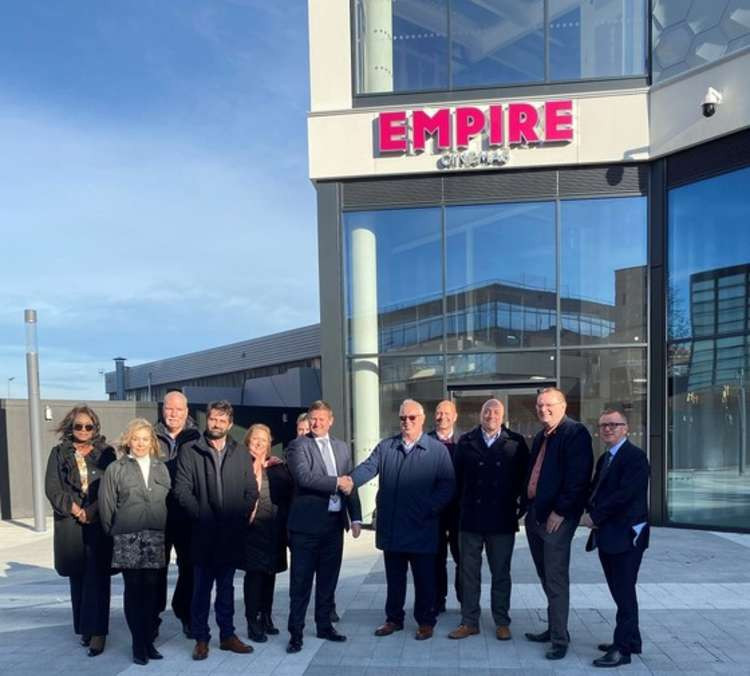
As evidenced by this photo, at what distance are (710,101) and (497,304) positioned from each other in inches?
158

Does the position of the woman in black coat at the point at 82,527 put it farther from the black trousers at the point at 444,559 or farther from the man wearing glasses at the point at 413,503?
the black trousers at the point at 444,559

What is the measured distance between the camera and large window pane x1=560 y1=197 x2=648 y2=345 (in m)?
9.90

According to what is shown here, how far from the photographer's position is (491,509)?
4598 mm

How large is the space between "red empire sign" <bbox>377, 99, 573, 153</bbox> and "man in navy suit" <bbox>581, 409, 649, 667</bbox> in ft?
21.6

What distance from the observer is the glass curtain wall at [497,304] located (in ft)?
32.5

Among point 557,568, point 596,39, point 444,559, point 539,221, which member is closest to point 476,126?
point 539,221

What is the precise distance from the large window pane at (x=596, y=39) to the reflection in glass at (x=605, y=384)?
4.18 meters

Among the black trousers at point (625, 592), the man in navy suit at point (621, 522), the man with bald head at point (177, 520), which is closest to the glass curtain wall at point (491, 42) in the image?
the man with bald head at point (177, 520)

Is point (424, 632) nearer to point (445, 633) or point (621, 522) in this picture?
point (445, 633)

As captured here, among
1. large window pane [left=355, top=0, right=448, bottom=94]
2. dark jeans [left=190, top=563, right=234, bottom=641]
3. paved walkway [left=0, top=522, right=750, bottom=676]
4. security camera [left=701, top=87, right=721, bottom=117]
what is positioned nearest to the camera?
paved walkway [left=0, top=522, right=750, bottom=676]

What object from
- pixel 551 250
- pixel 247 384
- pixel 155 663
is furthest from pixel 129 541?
pixel 247 384

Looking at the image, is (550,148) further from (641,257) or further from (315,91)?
(315,91)

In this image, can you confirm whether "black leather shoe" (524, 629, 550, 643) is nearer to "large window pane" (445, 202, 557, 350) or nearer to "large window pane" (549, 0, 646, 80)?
"large window pane" (445, 202, 557, 350)

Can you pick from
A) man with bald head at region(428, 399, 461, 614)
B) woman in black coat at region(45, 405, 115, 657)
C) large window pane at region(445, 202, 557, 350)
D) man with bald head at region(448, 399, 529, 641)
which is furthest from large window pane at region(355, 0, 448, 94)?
woman in black coat at region(45, 405, 115, 657)
